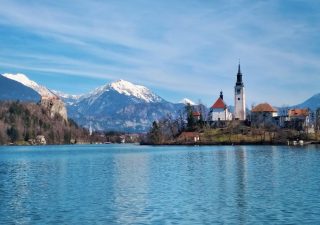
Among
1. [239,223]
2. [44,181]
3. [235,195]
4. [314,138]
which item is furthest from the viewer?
[314,138]

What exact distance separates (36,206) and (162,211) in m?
11.3

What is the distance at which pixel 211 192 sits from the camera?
49.9 metres

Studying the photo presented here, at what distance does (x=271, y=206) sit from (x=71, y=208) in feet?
52.6

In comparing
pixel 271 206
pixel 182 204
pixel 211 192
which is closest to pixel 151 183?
pixel 211 192

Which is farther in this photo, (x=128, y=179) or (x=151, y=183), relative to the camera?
(x=128, y=179)

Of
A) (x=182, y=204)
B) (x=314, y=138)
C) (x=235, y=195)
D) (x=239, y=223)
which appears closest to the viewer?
(x=239, y=223)

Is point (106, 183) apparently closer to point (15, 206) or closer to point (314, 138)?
point (15, 206)

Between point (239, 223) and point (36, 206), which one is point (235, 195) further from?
point (36, 206)

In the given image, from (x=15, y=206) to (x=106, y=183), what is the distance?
17.5 metres

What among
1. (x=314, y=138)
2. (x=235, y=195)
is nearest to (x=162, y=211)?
(x=235, y=195)

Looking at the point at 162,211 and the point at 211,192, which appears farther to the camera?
the point at 211,192

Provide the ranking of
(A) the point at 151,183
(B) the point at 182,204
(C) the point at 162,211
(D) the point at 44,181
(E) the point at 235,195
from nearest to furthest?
(C) the point at 162,211
(B) the point at 182,204
(E) the point at 235,195
(A) the point at 151,183
(D) the point at 44,181

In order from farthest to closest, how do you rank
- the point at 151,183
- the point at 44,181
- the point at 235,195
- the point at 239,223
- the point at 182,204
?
1. the point at 44,181
2. the point at 151,183
3. the point at 235,195
4. the point at 182,204
5. the point at 239,223

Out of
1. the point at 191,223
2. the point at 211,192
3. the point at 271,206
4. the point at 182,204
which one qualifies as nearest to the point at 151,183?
the point at 211,192
